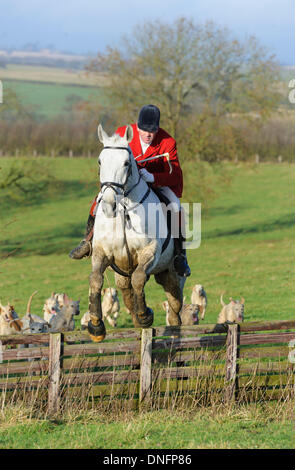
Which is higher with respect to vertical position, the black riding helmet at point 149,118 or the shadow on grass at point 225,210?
the black riding helmet at point 149,118

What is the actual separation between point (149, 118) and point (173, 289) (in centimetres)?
302

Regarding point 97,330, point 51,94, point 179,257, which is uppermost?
point 51,94

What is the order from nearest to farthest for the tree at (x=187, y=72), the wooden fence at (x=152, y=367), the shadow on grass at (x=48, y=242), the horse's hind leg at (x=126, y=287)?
Answer: the wooden fence at (x=152, y=367) → the horse's hind leg at (x=126, y=287) → the tree at (x=187, y=72) → the shadow on grass at (x=48, y=242)

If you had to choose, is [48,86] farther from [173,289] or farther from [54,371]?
[54,371]

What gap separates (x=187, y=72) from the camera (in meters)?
31.5

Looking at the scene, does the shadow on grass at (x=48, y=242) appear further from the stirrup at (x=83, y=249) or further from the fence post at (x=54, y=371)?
the stirrup at (x=83, y=249)

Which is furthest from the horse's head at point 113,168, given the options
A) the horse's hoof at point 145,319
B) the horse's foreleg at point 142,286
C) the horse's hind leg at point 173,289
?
the horse's hind leg at point 173,289

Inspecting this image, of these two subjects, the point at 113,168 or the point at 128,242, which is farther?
the point at 128,242

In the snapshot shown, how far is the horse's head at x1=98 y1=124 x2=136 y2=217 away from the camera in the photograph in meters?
7.95

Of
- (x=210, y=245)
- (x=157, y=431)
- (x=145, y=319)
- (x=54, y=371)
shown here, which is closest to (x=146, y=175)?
(x=145, y=319)

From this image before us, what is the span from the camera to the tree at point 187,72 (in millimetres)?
30828

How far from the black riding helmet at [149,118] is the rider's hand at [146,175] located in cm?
64

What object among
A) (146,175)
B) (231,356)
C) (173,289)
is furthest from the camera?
(173,289)
